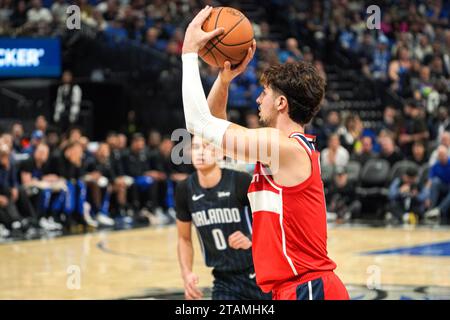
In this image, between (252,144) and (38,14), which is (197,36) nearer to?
(252,144)

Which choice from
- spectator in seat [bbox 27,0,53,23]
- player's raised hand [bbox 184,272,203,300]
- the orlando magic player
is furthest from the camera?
spectator in seat [bbox 27,0,53,23]

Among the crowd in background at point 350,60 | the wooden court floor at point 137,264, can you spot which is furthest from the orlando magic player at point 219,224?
the crowd in background at point 350,60

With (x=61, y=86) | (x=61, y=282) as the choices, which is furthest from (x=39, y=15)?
(x=61, y=282)

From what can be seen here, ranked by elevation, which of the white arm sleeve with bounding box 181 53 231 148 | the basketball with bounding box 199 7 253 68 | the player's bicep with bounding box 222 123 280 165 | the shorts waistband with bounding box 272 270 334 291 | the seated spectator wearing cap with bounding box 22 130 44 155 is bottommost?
the shorts waistband with bounding box 272 270 334 291

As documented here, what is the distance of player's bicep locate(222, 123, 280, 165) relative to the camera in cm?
348

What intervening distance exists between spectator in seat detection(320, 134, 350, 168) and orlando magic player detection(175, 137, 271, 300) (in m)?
10.5

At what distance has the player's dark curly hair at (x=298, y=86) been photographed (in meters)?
3.63

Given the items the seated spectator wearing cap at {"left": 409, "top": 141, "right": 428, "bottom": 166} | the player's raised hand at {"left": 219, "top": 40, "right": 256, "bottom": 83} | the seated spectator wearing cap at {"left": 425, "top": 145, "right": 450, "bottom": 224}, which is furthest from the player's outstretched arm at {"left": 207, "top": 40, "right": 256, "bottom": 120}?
the seated spectator wearing cap at {"left": 409, "top": 141, "right": 428, "bottom": 166}

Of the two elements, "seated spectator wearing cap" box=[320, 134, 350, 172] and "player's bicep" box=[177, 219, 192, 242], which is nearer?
"player's bicep" box=[177, 219, 192, 242]

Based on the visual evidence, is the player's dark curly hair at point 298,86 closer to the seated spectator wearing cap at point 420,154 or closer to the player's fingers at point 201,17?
the player's fingers at point 201,17

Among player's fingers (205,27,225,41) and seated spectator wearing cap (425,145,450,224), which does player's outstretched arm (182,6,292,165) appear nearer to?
player's fingers (205,27,225,41)

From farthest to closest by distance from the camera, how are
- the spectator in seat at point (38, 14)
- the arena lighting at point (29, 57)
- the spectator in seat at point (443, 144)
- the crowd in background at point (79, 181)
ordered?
the spectator in seat at point (38, 14), the arena lighting at point (29, 57), the spectator in seat at point (443, 144), the crowd in background at point (79, 181)

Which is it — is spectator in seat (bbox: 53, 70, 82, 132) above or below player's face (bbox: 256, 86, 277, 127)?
above

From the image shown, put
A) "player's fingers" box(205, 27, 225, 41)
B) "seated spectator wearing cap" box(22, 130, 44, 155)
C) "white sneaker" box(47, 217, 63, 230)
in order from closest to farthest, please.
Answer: "player's fingers" box(205, 27, 225, 41)
"white sneaker" box(47, 217, 63, 230)
"seated spectator wearing cap" box(22, 130, 44, 155)
